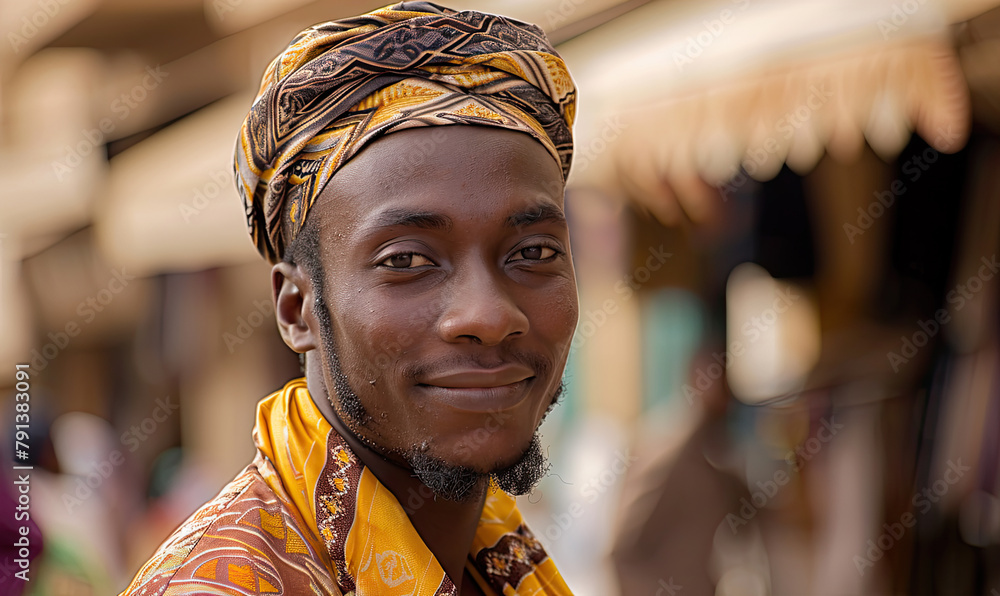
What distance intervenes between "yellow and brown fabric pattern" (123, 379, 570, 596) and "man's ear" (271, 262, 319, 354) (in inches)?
4.9

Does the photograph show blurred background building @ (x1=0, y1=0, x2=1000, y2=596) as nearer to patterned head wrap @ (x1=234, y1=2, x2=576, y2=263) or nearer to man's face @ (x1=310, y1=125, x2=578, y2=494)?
patterned head wrap @ (x1=234, y1=2, x2=576, y2=263)

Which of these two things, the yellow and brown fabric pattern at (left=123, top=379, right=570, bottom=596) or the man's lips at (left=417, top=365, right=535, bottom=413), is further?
the man's lips at (left=417, top=365, right=535, bottom=413)

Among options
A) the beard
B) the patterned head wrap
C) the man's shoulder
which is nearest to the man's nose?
the beard

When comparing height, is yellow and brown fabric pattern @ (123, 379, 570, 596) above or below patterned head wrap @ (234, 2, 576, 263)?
below

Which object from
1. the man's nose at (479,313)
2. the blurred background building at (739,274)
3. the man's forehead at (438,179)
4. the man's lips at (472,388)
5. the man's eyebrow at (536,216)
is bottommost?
the blurred background building at (739,274)

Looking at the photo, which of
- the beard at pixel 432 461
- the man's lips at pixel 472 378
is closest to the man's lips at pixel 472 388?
the man's lips at pixel 472 378

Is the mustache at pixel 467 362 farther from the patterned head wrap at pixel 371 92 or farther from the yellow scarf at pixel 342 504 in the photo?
the patterned head wrap at pixel 371 92

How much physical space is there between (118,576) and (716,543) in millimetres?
4660

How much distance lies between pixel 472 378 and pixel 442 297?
0.16 metres

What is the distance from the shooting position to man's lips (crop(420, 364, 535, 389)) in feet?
4.92

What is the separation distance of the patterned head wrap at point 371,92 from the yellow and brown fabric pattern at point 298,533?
45 centimetres

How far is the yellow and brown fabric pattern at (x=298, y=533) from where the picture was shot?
4.42 ft

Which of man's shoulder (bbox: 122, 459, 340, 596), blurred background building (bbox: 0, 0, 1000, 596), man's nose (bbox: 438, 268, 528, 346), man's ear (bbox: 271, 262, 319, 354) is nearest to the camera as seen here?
man's shoulder (bbox: 122, 459, 340, 596)

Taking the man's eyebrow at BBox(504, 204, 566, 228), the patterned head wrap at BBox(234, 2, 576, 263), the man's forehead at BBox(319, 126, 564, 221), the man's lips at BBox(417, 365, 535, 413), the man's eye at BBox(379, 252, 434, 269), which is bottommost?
the man's lips at BBox(417, 365, 535, 413)
